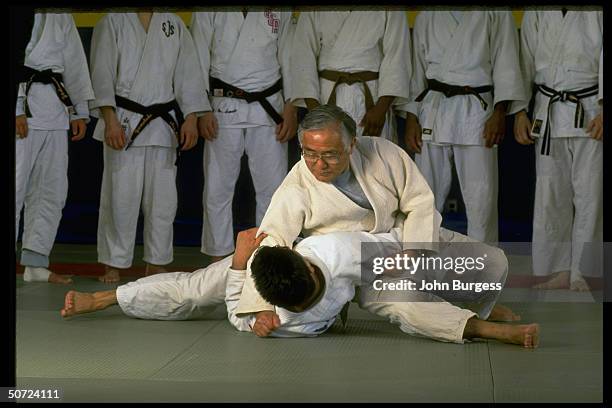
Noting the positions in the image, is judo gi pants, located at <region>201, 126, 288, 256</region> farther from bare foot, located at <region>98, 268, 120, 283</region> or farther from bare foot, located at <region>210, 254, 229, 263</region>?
bare foot, located at <region>98, 268, 120, 283</region>

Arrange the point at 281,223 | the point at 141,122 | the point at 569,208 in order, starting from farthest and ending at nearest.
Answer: the point at 141,122 → the point at 569,208 → the point at 281,223

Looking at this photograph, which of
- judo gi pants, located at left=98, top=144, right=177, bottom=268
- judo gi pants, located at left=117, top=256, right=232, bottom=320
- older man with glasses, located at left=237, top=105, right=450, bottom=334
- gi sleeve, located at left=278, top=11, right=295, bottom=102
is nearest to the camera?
older man with glasses, located at left=237, top=105, right=450, bottom=334

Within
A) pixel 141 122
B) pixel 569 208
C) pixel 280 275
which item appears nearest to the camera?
pixel 280 275

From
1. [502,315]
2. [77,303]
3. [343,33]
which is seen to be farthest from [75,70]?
[502,315]

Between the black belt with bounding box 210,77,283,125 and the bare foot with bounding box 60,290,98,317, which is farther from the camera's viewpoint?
the black belt with bounding box 210,77,283,125

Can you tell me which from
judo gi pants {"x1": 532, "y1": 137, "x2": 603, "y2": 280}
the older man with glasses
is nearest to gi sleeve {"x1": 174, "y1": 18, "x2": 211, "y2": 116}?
the older man with glasses

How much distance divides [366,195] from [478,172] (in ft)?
2.04

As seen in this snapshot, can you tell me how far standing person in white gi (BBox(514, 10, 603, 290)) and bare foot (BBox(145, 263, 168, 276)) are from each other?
145 centimetres

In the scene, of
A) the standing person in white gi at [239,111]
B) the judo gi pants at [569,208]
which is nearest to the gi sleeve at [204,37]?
the standing person in white gi at [239,111]

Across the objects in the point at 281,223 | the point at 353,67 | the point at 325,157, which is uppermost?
the point at 353,67

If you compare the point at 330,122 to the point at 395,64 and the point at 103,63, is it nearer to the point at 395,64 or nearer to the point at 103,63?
the point at 395,64

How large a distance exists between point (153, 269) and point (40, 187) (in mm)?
549

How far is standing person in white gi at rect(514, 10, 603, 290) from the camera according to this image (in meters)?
3.93

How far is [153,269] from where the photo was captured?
4.22 meters
